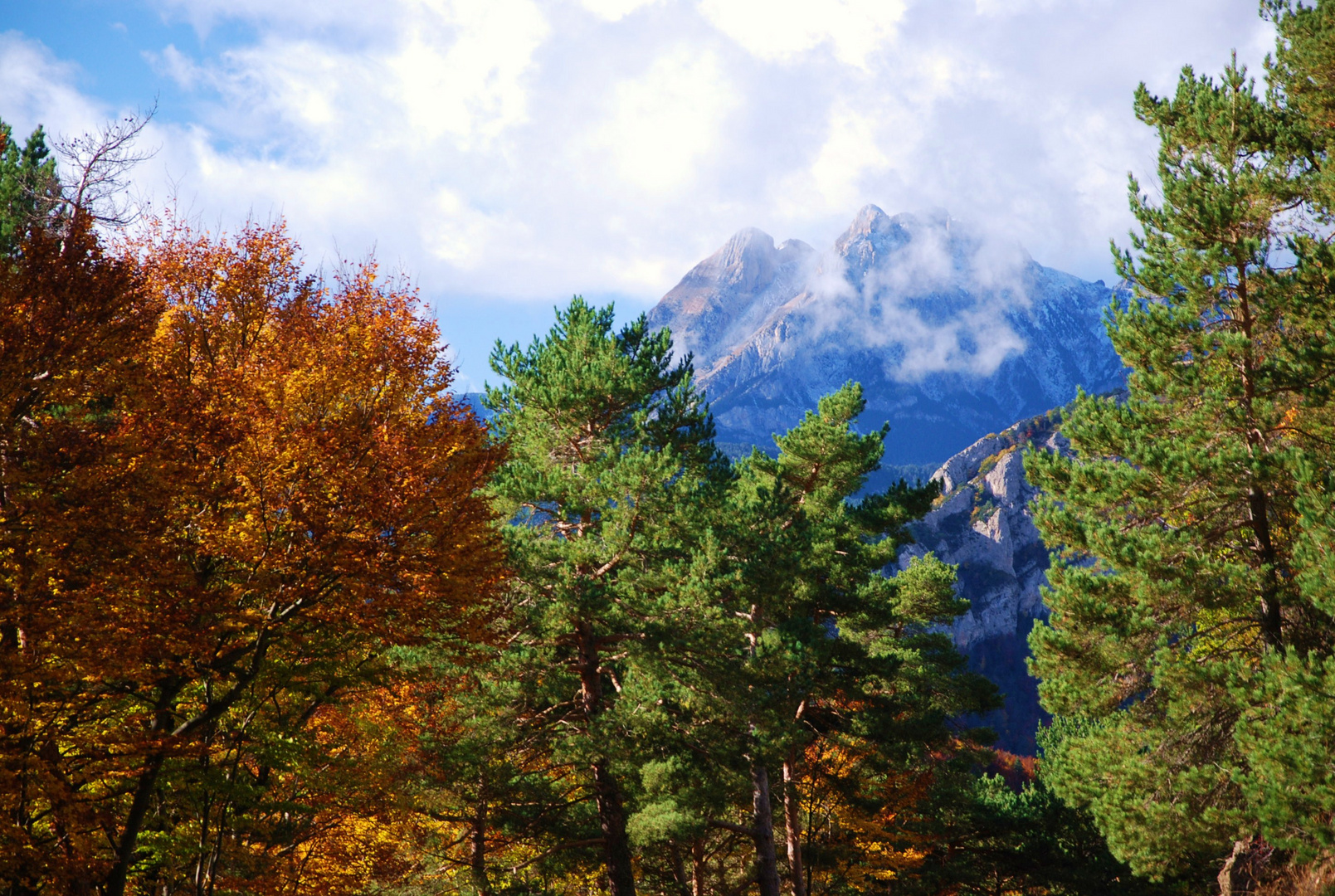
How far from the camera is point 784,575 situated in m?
15.2

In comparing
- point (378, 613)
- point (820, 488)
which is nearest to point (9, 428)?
point (378, 613)

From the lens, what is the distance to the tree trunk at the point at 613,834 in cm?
1448

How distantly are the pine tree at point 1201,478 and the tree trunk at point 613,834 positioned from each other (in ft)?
25.1

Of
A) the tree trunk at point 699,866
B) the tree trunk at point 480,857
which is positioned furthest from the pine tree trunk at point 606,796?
the tree trunk at point 699,866

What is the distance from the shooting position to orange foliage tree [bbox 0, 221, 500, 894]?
8461mm

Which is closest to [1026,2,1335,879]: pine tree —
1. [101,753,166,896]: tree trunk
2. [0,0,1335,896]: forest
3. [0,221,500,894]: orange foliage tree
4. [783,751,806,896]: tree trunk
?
[0,0,1335,896]: forest

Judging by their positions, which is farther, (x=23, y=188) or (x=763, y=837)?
(x=763, y=837)

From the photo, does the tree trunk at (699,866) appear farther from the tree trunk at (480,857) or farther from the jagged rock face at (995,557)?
the jagged rock face at (995,557)

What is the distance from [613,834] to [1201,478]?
11101mm

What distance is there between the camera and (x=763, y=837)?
664 inches

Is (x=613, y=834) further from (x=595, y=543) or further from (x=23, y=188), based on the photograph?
Answer: (x=23, y=188)

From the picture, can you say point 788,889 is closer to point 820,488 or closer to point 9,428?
point 820,488

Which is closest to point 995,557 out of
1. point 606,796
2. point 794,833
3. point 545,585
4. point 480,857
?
point 794,833

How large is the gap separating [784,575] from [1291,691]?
7.72 m
